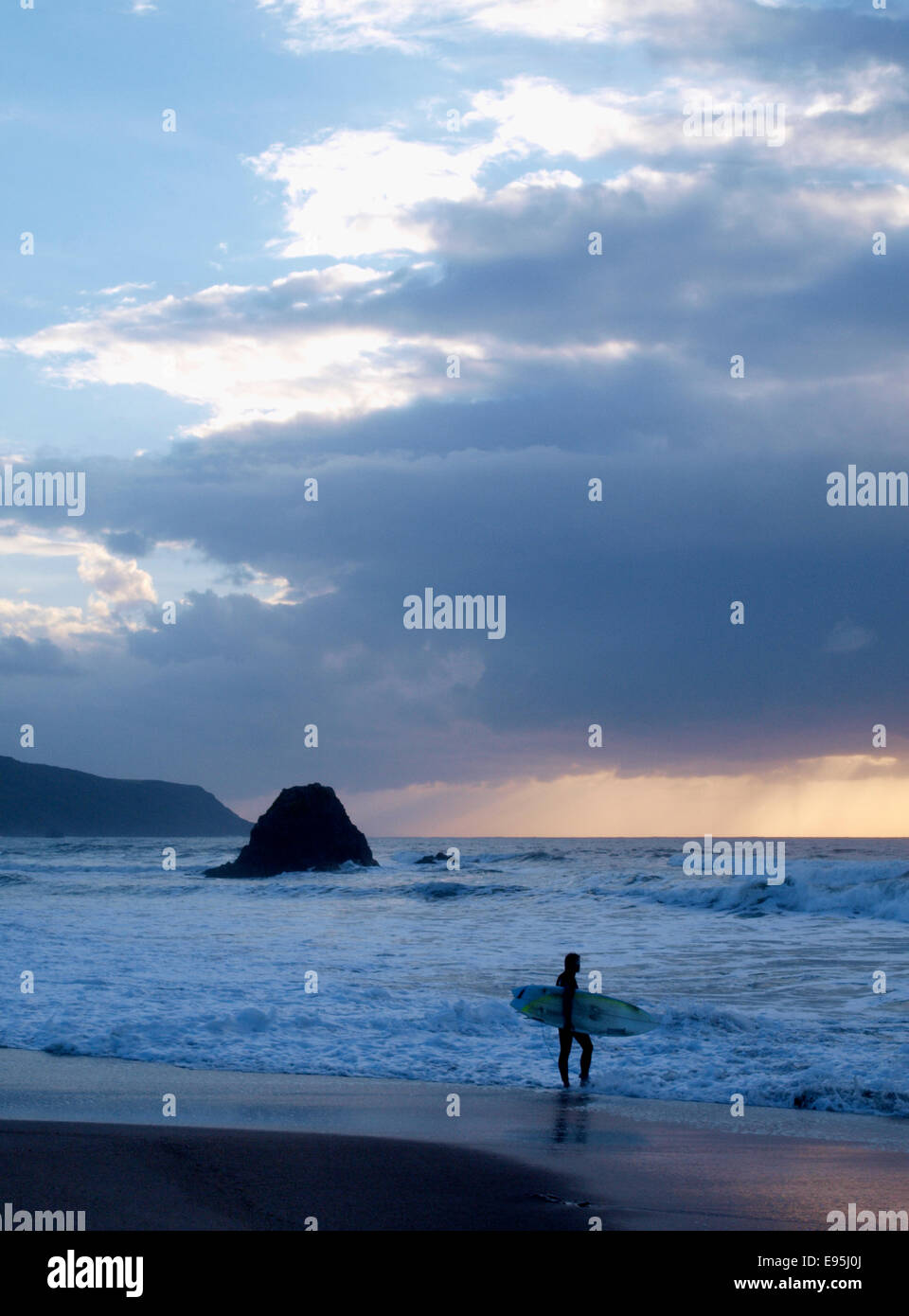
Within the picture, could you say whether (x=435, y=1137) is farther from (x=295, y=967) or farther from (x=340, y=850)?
(x=340, y=850)

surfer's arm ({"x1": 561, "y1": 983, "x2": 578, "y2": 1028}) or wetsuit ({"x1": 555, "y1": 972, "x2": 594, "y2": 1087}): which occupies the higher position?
surfer's arm ({"x1": 561, "y1": 983, "x2": 578, "y2": 1028})

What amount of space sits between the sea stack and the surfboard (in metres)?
62.2

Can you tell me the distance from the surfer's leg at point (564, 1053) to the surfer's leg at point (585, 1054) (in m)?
0.13

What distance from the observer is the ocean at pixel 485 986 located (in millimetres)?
14406

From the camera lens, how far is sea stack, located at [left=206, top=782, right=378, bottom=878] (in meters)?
76.9

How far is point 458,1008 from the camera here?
17.3m

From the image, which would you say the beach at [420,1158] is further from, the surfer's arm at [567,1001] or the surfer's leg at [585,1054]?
the surfer's arm at [567,1001]

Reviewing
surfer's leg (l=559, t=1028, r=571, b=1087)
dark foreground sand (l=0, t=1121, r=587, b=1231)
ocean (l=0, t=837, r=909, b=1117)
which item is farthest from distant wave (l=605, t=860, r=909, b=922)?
dark foreground sand (l=0, t=1121, r=587, b=1231)
